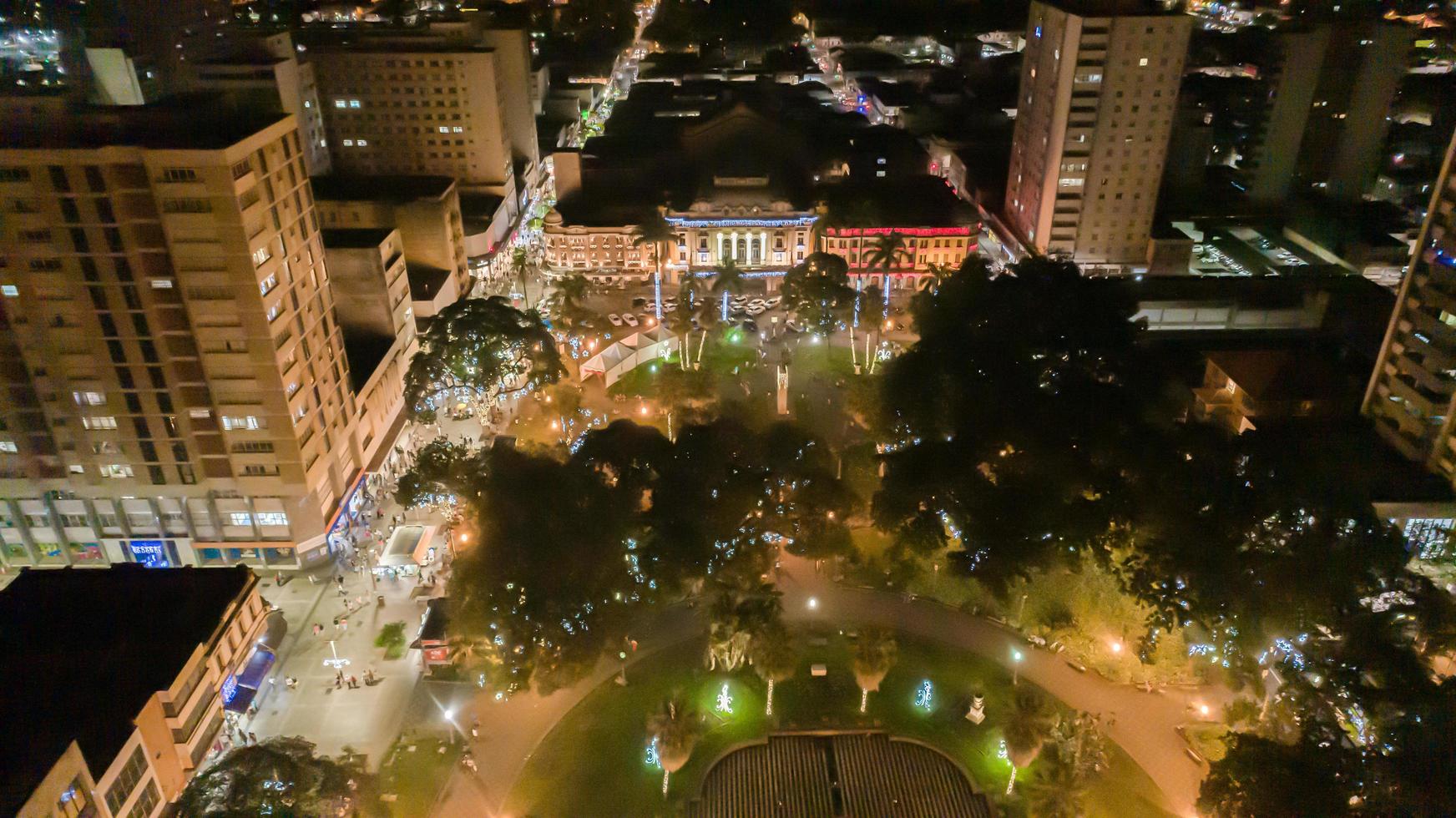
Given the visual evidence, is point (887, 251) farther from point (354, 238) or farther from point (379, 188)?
point (379, 188)

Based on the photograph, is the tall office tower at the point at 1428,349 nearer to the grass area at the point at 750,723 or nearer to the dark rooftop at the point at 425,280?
the grass area at the point at 750,723

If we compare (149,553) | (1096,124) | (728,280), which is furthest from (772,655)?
(1096,124)

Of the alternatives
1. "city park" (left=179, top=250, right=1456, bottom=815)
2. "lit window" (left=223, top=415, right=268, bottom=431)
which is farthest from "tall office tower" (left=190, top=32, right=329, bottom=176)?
"city park" (left=179, top=250, right=1456, bottom=815)

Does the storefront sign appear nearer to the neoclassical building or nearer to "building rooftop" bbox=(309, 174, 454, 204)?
"building rooftop" bbox=(309, 174, 454, 204)

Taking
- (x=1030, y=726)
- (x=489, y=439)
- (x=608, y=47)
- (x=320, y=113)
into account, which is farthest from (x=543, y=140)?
(x=1030, y=726)

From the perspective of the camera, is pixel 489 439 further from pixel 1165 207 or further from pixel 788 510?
pixel 1165 207

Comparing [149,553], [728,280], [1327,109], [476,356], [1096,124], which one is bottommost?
[149,553]
